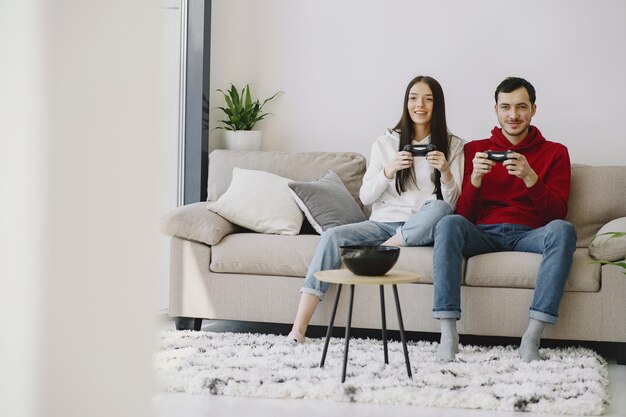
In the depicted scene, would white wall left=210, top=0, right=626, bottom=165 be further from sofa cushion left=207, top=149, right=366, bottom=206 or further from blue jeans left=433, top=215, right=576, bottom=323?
blue jeans left=433, top=215, right=576, bottom=323

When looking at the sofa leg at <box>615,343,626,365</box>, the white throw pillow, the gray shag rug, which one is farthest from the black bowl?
the sofa leg at <box>615,343,626,365</box>

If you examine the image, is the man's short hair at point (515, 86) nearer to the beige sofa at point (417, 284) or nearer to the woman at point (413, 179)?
the woman at point (413, 179)

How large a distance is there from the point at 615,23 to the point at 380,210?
5.34 ft

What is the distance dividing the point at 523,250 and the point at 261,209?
1.17m

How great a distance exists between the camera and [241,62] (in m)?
4.50

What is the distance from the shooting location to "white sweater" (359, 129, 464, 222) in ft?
11.1

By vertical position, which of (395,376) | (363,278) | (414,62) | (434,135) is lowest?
(395,376)

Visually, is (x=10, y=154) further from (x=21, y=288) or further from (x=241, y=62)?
(x=241, y=62)

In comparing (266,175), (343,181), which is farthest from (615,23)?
(266,175)

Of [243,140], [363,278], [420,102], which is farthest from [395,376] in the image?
[243,140]

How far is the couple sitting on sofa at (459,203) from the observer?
9.51ft

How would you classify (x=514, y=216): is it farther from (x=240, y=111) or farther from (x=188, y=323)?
(x=240, y=111)

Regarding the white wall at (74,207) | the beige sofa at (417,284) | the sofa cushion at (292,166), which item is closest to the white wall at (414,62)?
the sofa cushion at (292,166)

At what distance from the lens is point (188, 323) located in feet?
11.6
